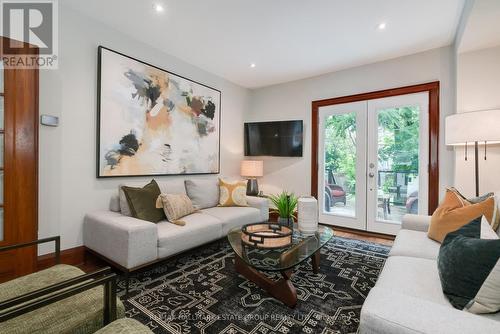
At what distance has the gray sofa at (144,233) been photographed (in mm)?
1925

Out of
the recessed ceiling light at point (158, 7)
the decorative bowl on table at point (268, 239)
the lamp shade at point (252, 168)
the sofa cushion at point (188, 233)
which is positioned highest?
the recessed ceiling light at point (158, 7)

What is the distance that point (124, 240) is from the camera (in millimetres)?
1913

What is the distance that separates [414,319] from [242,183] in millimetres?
2810

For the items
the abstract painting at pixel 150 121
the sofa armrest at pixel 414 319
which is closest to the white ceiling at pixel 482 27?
the sofa armrest at pixel 414 319

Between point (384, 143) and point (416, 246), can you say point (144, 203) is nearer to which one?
point (416, 246)

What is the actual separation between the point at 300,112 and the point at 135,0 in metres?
2.84

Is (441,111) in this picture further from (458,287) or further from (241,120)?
(241,120)

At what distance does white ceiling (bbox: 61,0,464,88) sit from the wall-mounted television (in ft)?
3.51

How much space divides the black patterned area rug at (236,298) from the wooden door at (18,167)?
912 millimetres

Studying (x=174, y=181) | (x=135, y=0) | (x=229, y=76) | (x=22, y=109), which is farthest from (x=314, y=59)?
(x=22, y=109)

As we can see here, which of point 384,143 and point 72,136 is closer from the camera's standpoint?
point 72,136

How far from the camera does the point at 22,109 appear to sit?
200 cm

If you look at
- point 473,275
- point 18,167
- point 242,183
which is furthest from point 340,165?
point 18,167

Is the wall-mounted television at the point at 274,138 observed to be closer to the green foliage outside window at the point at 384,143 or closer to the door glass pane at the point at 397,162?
the green foliage outside window at the point at 384,143
